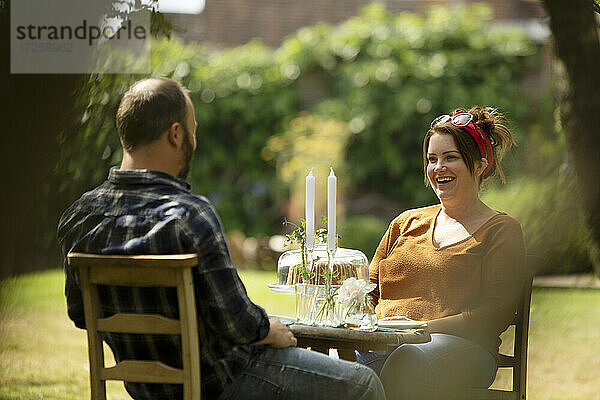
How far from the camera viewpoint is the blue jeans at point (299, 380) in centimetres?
168

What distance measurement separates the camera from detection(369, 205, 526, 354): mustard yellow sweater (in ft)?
6.87

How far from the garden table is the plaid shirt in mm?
173

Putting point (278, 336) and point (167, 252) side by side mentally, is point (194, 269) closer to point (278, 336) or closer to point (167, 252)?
point (167, 252)

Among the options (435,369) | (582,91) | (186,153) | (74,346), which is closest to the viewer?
(186,153)

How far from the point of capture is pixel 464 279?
2.16 m

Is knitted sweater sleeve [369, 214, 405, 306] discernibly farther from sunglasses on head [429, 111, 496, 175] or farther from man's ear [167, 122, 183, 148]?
man's ear [167, 122, 183, 148]

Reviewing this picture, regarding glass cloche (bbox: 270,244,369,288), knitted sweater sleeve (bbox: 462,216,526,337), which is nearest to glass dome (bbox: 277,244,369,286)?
glass cloche (bbox: 270,244,369,288)

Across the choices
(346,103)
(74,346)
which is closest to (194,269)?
(74,346)

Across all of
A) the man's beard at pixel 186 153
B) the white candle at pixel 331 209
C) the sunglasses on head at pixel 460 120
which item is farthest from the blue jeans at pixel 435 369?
the man's beard at pixel 186 153

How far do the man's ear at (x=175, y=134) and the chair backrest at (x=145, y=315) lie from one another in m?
0.27

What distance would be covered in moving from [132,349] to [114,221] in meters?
0.28

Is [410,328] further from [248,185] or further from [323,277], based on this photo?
[248,185]

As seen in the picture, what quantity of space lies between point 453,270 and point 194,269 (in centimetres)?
83

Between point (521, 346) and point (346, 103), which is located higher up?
point (346, 103)
